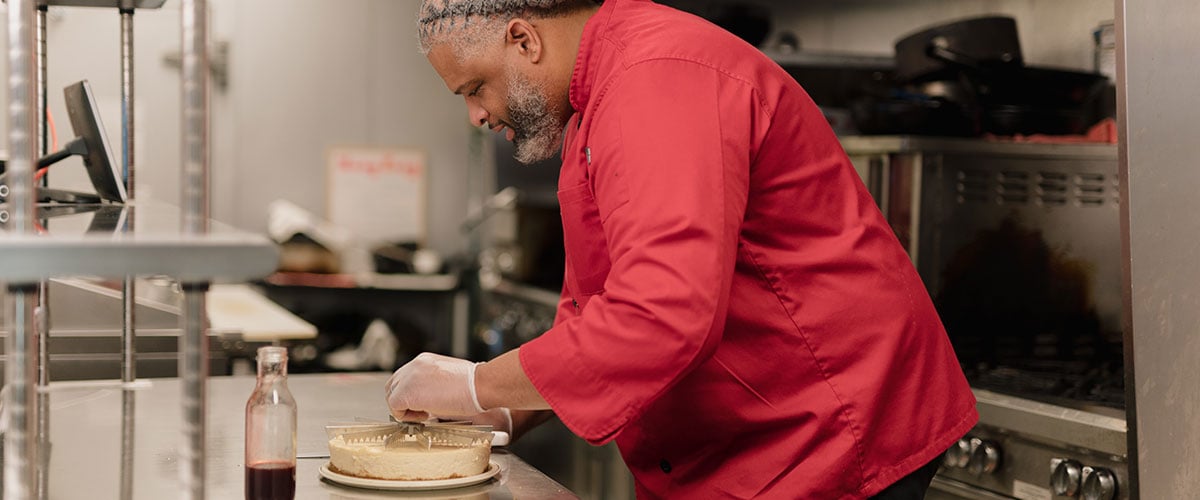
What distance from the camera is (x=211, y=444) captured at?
1.76 m

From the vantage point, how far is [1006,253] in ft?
9.10

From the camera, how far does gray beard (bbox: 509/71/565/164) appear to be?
5.47ft

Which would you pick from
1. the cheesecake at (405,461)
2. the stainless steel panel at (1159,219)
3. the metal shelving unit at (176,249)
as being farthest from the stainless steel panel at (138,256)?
the stainless steel panel at (1159,219)

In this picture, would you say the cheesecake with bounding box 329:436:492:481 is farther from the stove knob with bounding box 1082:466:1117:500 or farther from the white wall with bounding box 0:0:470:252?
the white wall with bounding box 0:0:470:252

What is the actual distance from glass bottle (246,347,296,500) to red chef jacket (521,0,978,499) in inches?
11.5

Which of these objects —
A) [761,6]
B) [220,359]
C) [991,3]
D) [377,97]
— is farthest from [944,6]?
[377,97]

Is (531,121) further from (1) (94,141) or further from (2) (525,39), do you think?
(1) (94,141)

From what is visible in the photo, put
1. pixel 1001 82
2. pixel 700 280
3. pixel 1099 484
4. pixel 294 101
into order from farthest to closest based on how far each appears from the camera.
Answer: pixel 294 101 < pixel 1001 82 < pixel 1099 484 < pixel 700 280

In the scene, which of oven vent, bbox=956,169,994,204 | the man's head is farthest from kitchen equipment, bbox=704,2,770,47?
the man's head

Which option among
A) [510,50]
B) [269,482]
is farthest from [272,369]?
[510,50]

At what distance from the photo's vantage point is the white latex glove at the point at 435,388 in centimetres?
151

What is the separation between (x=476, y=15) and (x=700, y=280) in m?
0.54

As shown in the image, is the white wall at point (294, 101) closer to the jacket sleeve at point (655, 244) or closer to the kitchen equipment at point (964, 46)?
the kitchen equipment at point (964, 46)

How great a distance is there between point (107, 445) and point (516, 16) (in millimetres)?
866
